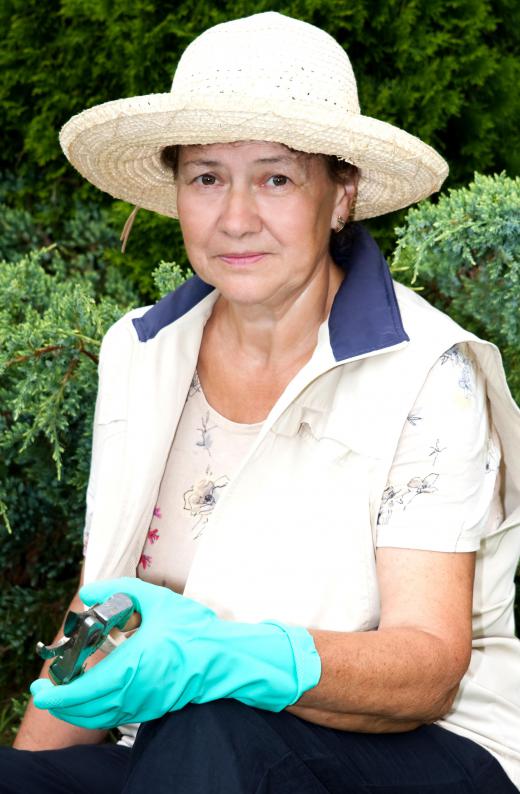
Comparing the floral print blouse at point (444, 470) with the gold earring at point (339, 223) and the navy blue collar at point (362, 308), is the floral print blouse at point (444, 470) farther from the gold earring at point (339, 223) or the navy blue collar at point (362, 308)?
the gold earring at point (339, 223)

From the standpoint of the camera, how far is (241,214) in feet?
6.64

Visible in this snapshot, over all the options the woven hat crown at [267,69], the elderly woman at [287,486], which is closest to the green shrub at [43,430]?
the elderly woman at [287,486]

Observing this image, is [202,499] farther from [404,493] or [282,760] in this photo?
[282,760]

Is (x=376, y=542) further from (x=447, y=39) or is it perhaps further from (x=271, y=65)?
(x=447, y=39)

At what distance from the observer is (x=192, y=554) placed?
87.7 inches

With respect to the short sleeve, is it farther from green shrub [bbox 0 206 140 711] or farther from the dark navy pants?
green shrub [bbox 0 206 140 711]

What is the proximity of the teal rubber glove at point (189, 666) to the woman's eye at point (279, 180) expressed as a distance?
2.58 ft

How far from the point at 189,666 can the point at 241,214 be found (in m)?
0.83

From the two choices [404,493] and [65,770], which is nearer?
[404,493]

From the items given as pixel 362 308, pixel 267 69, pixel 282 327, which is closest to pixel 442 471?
pixel 362 308

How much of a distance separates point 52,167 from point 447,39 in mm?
1488

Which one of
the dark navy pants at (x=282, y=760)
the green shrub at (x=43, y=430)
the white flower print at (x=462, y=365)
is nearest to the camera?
the dark navy pants at (x=282, y=760)

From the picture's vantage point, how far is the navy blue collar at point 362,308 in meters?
2.03

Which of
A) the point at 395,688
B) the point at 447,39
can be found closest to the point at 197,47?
the point at 395,688
